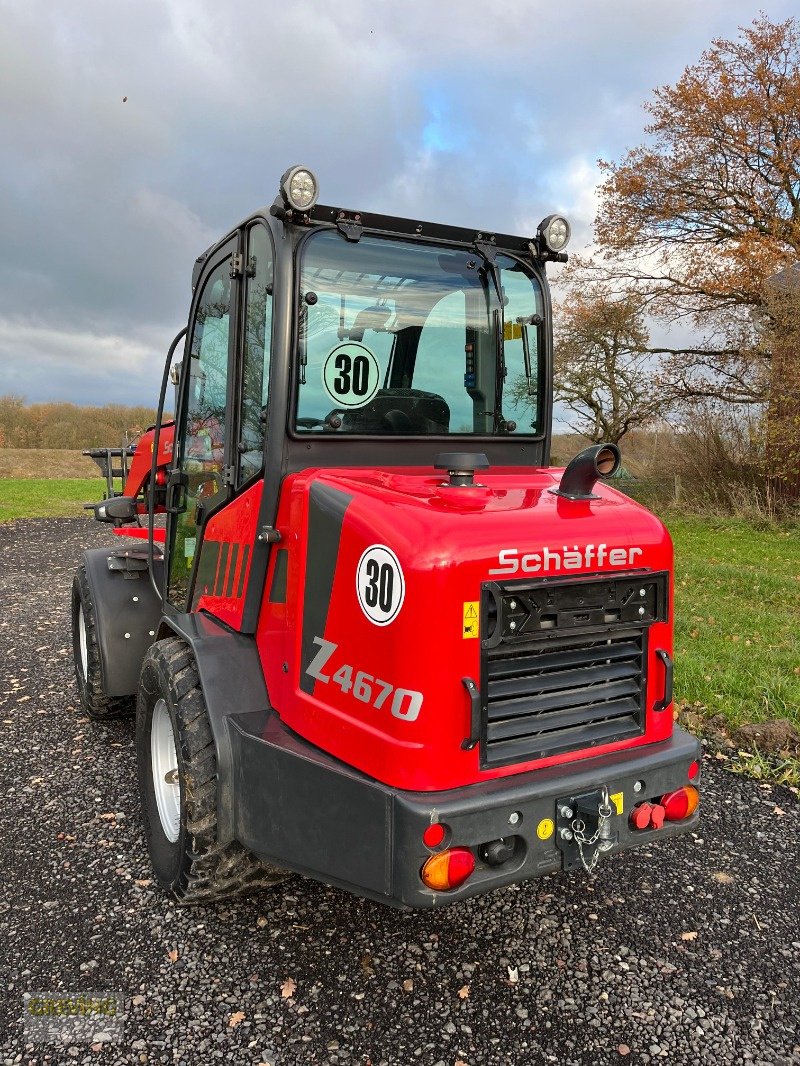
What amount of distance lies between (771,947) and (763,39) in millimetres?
19364

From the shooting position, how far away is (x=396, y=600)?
2207 mm

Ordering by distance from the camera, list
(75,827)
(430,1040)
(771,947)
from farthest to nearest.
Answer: (75,827)
(771,947)
(430,1040)

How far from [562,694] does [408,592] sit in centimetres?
67

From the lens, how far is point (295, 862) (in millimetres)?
2445

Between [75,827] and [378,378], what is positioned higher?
[378,378]

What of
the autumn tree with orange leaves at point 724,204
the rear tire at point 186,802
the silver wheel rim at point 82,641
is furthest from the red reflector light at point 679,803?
the autumn tree with orange leaves at point 724,204

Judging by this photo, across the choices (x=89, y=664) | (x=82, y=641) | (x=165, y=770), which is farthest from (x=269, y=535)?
(x=82, y=641)

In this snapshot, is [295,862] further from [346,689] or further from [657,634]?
[657,634]

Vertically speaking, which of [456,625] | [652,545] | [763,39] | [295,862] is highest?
[763,39]

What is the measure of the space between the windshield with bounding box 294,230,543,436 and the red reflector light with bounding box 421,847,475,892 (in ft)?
4.83

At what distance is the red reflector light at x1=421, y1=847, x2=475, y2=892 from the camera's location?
2.14m

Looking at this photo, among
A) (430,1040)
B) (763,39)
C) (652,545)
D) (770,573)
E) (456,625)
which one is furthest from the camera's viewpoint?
(763,39)

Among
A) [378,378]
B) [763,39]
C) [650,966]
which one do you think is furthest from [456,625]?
[763,39]

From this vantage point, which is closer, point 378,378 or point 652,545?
point 652,545
